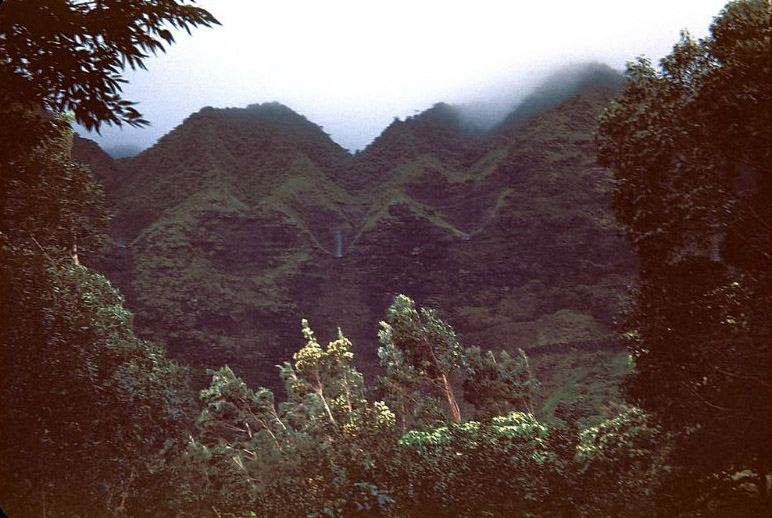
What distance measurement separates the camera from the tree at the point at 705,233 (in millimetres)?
10062

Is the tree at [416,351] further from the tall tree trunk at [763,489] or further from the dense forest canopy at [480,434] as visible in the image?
the tall tree trunk at [763,489]

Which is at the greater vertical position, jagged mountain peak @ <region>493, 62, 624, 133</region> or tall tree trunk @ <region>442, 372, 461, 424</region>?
jagged mountain peak @ <region>493, 62, 624, 133</region>

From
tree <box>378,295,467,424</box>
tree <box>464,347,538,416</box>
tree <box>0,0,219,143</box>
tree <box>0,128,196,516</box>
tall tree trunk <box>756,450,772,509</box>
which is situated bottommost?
tree <box>464,347,538,416</box>

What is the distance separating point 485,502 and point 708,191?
1121 centimetres

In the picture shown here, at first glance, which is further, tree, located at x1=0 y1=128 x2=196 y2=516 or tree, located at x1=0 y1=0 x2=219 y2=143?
tree, located at x1=0 y1=128 x2=196 y2=516

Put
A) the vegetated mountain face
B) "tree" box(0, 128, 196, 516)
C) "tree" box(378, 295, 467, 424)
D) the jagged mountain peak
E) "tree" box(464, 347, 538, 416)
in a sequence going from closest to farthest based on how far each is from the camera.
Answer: "tree" box(0, 128, 196, 516)
"tree" box(378, 295, 467, 424)
"tree" box(464, 347, 538, 416)
the vegetated mountain face
the jagged mountain peak

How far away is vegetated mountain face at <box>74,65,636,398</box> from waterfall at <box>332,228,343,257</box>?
0.31 m

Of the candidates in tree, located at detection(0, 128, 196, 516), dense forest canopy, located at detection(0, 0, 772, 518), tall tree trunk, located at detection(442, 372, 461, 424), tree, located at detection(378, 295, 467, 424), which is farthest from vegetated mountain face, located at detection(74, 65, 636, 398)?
dense forest canopy, located at detection(0, 0, 772, 518)

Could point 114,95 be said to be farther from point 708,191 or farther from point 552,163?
point 552,163

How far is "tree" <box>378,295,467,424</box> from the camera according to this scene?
114 feet

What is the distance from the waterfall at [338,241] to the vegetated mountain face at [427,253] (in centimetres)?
31

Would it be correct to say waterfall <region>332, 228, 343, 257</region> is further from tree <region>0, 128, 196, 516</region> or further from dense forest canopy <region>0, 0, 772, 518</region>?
tree <region>0, 128, 196, 516</region>

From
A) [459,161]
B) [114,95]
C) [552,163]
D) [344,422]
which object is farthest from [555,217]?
[114,95]

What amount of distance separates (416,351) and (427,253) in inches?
2717
